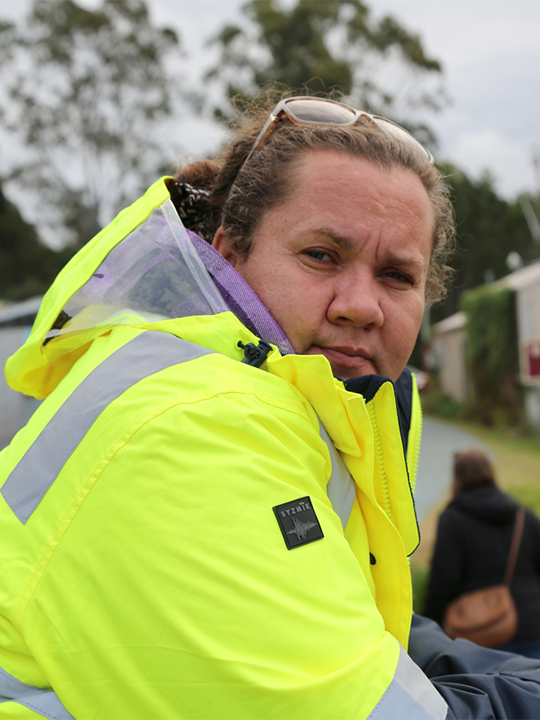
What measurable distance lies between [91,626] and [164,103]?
20.2 metres

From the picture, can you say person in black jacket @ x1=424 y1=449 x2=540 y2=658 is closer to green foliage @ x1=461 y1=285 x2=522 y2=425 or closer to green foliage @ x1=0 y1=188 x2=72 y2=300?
green foliage @ x1=461 y1=285 x2=522 y2=425

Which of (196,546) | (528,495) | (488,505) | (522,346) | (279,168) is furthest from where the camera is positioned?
(522,346)

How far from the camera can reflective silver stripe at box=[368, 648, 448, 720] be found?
2.60ft

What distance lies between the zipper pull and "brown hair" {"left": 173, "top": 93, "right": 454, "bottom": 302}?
463 mm

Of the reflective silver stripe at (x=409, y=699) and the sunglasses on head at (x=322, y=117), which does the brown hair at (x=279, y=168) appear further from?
the reflective silver stripe at (x=409, y=699)

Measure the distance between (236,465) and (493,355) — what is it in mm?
17668

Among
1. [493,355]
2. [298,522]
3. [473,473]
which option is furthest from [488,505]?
[493,355]

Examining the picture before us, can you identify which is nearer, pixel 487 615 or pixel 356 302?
pixel 356 302

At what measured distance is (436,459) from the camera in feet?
38.4

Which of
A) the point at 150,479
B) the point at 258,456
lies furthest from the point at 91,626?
the point at 258,456

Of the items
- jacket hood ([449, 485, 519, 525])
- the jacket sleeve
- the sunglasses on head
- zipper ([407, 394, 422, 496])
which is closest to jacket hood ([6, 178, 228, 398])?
the sunglasses on head

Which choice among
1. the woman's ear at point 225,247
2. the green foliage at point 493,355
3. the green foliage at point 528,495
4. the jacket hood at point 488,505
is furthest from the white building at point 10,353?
the green foliage at point 493,355

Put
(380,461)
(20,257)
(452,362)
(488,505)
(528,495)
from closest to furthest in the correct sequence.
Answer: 1. (380,461)
2. (488,505)
3. (528,495)
4. (452,362)
5. (20,257)

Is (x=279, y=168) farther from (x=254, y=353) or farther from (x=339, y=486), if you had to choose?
(x=339, y=486)
